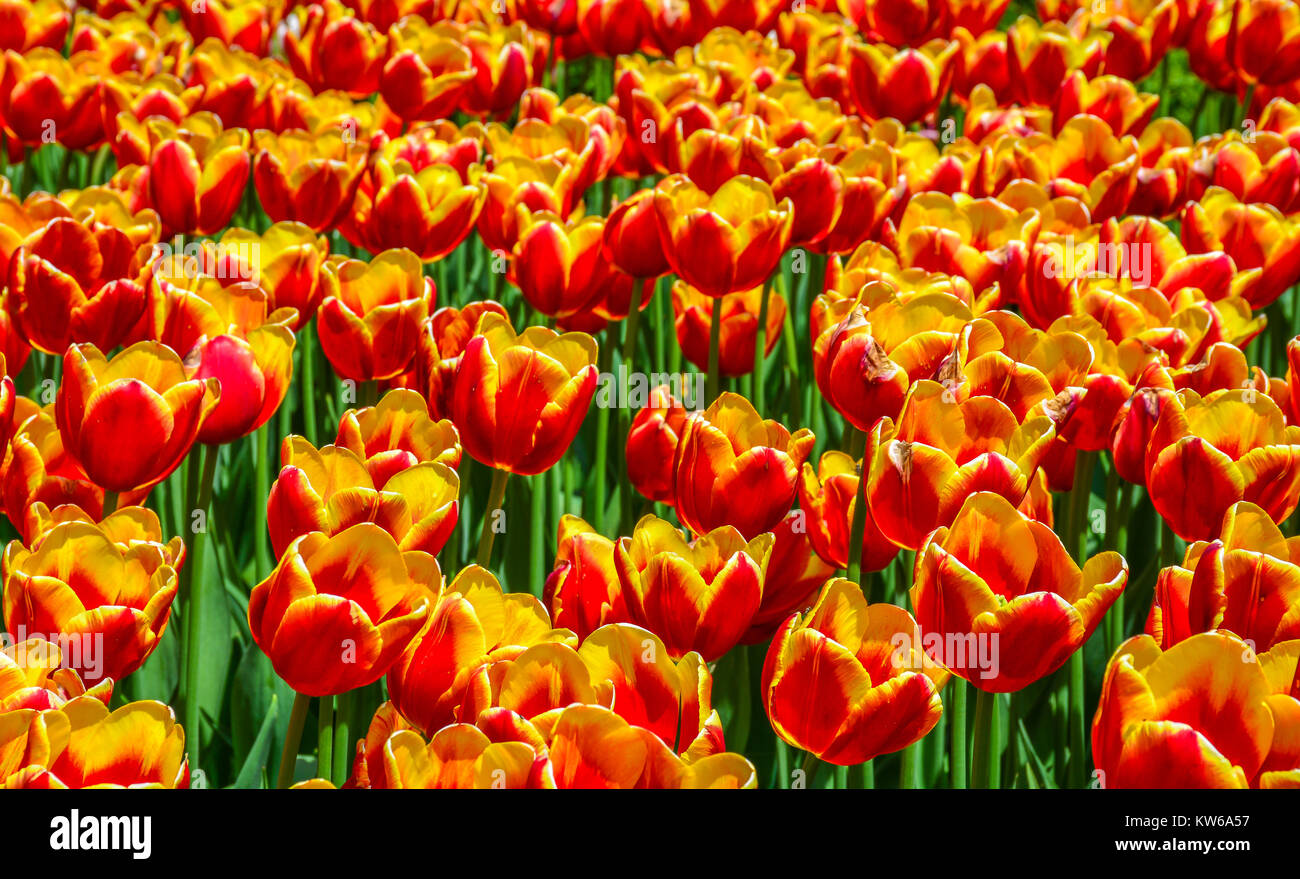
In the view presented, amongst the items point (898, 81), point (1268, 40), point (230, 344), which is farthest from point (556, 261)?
point (1268, 40)

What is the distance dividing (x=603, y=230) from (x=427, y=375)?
1.72ft

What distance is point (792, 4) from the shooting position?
13.7ft

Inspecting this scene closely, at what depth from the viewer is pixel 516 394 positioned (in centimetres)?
161

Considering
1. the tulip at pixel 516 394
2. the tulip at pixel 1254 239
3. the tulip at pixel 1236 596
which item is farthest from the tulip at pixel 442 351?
the tulip at pixel 1254 239

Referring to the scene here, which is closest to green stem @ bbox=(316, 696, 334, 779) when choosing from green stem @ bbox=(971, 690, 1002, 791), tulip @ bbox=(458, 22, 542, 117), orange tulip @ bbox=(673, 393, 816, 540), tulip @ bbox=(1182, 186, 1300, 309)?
orange tulip @ bbox=(673, 393, 816, 540)

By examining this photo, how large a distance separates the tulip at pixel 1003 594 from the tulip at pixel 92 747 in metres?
0.63

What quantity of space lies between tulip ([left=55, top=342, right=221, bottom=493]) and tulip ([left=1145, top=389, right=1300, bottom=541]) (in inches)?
41.6

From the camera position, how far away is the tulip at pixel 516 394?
1602 mm

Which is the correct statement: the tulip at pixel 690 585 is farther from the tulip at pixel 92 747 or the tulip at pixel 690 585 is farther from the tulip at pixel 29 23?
the tulip at pixel 29 23

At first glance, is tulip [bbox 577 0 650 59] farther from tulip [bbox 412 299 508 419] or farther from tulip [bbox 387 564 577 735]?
tulip [bbox 387 564 577 735]

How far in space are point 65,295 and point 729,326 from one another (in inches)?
41.7

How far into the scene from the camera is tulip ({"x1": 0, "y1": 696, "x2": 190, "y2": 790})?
3.26 feet
